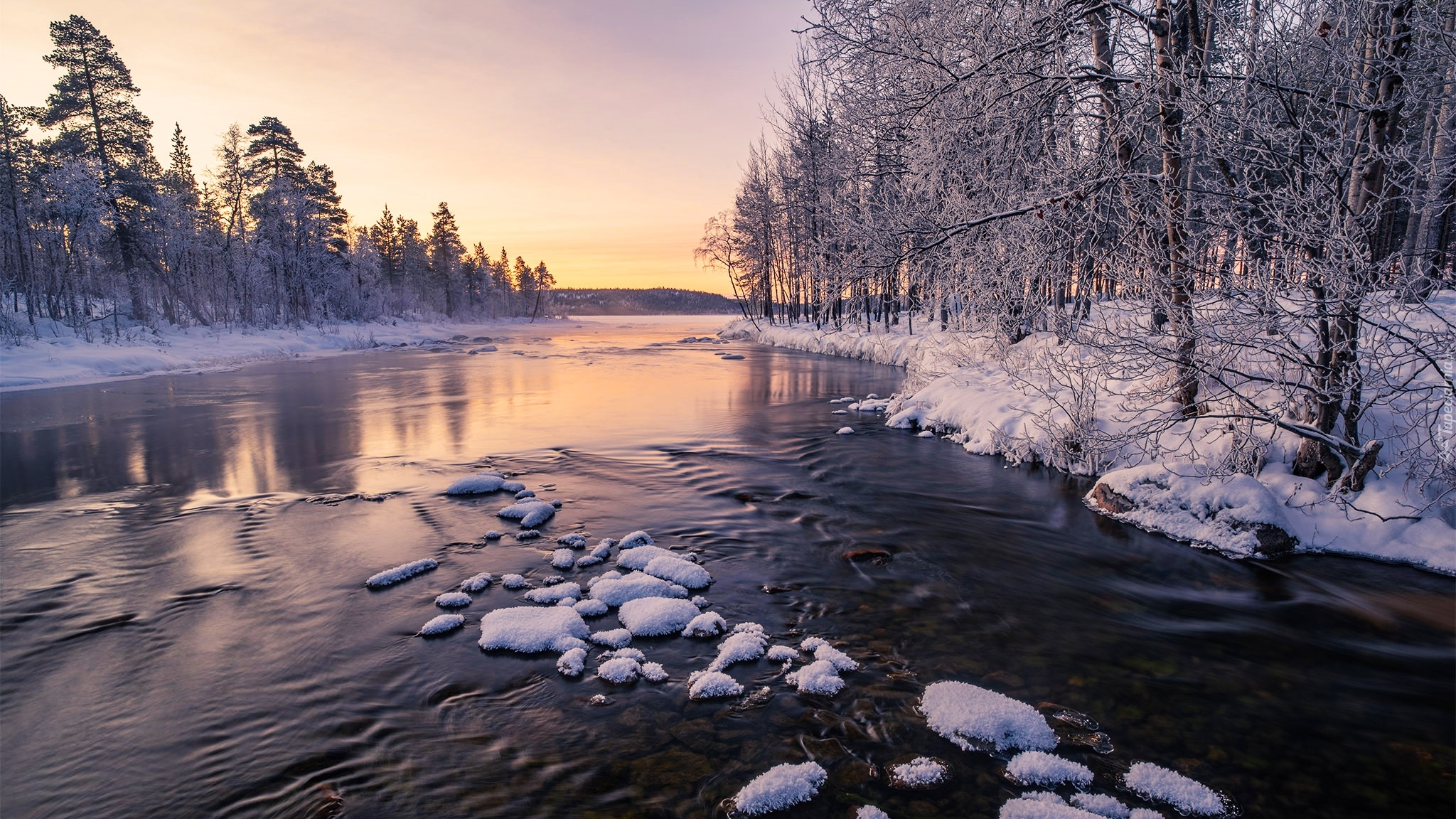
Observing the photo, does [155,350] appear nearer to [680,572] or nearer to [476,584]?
[476,584]

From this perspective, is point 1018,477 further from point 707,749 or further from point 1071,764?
point 707,749

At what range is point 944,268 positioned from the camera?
896 cm

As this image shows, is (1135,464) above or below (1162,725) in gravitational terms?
above

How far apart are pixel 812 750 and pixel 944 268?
284 inches

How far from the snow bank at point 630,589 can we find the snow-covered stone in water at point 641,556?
1.32 ft

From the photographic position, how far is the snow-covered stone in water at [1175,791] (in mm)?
3062

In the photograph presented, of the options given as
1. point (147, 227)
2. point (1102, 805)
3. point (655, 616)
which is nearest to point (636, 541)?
point (655, 616)

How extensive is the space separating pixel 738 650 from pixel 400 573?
3.51 m

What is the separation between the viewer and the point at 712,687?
4.04m

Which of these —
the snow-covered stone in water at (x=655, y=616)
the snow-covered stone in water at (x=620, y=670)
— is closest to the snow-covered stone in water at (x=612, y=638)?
the snow-covered stone in water at (x=655, y=616)

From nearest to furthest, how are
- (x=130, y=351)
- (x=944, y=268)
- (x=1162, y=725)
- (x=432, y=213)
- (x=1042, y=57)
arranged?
(x=1162, y=725) < (x=1042, y=57) < (x=944, y=268) < (x=130, y=351) < (x=432, y=213)

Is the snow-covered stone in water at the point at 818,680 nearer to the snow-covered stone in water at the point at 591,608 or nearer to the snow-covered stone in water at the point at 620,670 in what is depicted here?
the snow-covered stone in water at the point at 620,670

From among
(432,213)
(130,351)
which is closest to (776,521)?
(130,351)

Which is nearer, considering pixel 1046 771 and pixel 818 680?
pixel 1046 771
